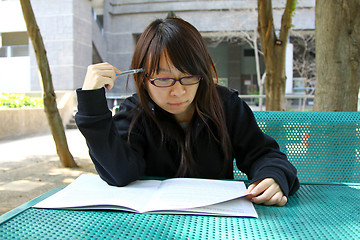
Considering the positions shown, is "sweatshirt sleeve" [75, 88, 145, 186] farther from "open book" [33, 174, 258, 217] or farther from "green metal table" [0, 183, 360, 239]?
"green metal table" [0, 183, 360, 239]

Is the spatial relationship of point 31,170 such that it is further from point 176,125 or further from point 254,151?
point 254,151

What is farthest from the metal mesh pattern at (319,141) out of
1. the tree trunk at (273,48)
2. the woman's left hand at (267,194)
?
the tree trunk at (273,48)

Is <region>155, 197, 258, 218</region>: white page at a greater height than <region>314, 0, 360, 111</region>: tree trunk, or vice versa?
<region>314, 0, 360, 111</region>: tree trunk

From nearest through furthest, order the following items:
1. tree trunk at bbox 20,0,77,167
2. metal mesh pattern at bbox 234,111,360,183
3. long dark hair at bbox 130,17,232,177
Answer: long dark hair at bbox 130,17,232,177 → metal mesh pattern at bbox 234,111,360,183 → tree trunk at bbox 20,0,77,167

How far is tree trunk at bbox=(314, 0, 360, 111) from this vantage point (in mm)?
2162

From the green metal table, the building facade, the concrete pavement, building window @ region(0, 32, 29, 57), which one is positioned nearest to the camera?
the green metal table

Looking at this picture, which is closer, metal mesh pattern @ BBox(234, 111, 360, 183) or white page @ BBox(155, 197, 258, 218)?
white page @ BBox(155, 197, 258, 218)

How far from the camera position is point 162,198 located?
0.97m

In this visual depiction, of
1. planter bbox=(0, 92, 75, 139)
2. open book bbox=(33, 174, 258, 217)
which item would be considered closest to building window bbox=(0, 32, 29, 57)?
planter bbox=(0, 92, 75, 139)

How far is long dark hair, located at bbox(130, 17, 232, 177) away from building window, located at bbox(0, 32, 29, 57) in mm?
16342

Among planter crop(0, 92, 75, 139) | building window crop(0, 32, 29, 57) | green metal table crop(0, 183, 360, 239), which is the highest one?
building window crop(0, 32, 29, 57)

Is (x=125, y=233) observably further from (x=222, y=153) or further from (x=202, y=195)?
(x=222, y=153)

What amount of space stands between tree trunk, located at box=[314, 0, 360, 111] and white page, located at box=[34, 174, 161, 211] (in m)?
1.57

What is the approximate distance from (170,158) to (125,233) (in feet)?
2.40
